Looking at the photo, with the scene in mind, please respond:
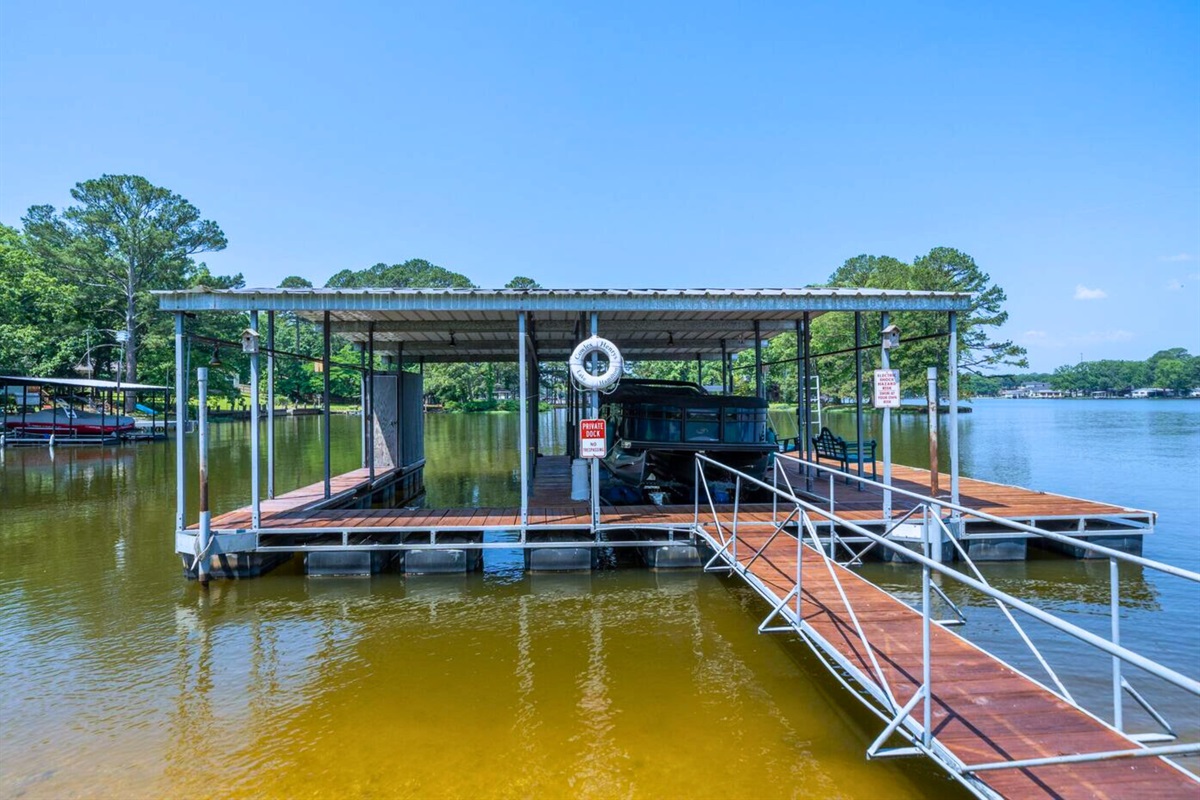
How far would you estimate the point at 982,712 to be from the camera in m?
3.95

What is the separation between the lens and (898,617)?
18.0ft

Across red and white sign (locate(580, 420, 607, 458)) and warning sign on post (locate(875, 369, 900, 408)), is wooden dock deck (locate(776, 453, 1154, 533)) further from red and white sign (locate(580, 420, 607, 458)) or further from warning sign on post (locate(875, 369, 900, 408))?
red and white sign (locate(580, 420, 607, 458))

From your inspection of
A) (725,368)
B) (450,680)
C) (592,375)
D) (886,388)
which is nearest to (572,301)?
(592,375)

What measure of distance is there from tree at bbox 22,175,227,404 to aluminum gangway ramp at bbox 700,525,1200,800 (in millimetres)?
42996

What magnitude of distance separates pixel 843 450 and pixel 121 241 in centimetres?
4272

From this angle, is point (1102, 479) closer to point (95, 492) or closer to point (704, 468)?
point (704, 468)

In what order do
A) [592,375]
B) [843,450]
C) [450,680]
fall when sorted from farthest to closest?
[843,450] → [592,375] → [450,680]

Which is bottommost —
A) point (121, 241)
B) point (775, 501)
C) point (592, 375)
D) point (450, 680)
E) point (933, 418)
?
point (450, 680)

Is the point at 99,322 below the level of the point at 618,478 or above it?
above

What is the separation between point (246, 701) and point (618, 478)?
6940 mm

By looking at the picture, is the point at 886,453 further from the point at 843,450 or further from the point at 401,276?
the point at 401,276

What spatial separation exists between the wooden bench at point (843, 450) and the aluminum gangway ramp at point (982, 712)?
6.85 m

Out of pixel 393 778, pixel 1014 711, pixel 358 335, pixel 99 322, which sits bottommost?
pixel 393 778

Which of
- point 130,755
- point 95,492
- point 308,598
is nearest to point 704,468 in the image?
point 308,598
